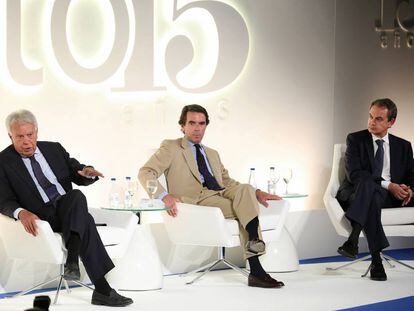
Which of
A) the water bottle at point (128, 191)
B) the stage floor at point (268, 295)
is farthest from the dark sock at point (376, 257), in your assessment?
the water bottle at point (128, 191)

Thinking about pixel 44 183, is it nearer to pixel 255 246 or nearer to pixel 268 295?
pixel 255 246

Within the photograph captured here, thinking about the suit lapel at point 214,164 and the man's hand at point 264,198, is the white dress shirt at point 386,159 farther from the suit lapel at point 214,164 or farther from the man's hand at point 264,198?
the suit lapel at point 214,164

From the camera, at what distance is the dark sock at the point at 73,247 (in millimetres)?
5043

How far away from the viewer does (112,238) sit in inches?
211

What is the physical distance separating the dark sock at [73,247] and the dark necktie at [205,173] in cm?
141

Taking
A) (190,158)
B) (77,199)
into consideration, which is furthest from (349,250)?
(77,199)

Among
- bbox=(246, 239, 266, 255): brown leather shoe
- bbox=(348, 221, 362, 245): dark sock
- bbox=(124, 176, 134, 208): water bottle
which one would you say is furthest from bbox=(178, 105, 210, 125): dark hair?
bbox=(348, 221, 362, 245): dark sock

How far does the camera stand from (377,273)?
623 centimetres

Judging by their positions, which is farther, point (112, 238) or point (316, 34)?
point (316, 34)

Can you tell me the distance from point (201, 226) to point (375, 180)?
1583 mm

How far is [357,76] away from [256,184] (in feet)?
5.22

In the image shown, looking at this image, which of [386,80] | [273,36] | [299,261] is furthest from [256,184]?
[386,80]

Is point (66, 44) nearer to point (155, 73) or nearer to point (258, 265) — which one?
point (155, 73)

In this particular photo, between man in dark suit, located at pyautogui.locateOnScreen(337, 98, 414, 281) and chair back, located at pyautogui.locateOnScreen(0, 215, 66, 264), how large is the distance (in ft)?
7.21
